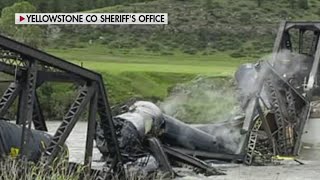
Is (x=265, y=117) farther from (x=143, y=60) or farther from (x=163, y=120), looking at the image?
(x=143, y=60)

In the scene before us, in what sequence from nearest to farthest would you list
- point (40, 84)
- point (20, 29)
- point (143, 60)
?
point (40, 84)
point (20, 29)
point (143, 60)

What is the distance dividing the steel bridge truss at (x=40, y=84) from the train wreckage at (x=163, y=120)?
0.02 m

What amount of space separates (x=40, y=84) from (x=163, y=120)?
28.5 ft

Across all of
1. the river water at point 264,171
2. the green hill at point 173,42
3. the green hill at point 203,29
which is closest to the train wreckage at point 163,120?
the river water at point 264,171

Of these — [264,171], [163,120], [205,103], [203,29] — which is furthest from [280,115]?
[203,29]

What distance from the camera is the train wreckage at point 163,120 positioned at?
17109 millimetres

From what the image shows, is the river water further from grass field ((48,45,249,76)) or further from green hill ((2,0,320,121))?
grass field ((48,45,249,76))

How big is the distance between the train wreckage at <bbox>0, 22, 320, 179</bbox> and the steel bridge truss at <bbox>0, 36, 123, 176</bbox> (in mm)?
17

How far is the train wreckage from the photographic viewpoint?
674 inches

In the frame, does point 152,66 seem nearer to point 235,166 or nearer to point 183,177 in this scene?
point 235,166

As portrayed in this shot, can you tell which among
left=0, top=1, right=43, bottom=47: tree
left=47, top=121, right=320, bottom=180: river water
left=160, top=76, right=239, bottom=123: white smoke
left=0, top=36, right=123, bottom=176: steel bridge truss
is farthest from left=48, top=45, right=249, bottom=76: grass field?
left=0, top=36, right=123, bottom=176: steel bridge truss

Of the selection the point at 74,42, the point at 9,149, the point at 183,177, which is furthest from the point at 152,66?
the point at 9,149

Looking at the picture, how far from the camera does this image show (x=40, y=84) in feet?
58.5

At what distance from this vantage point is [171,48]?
93.6m
